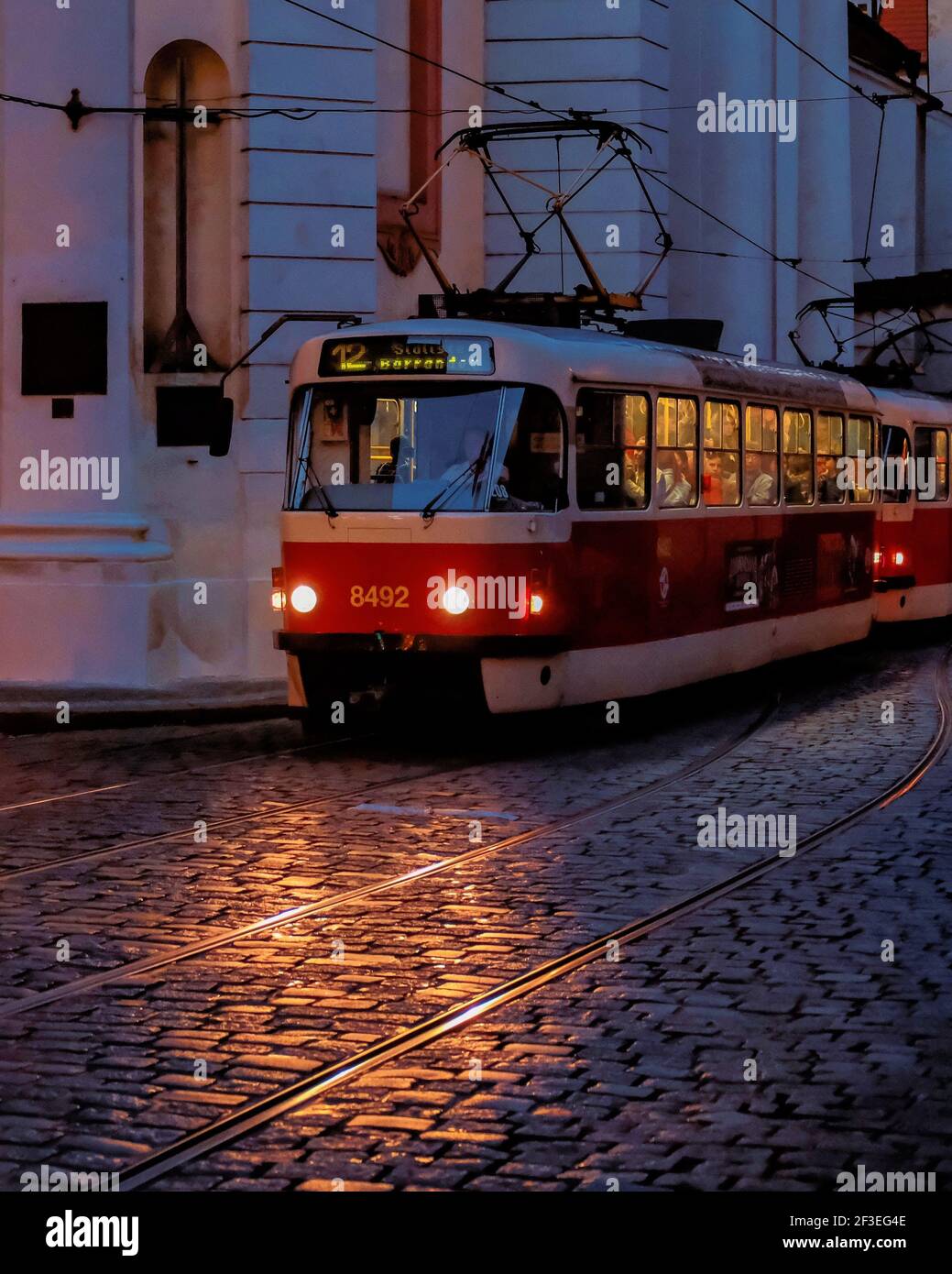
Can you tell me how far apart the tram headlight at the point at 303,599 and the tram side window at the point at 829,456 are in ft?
22.8

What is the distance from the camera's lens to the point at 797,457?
19375mm

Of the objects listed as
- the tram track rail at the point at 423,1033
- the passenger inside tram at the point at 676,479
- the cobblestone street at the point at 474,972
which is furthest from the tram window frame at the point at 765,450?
the tram track rail at the point at 423,1033

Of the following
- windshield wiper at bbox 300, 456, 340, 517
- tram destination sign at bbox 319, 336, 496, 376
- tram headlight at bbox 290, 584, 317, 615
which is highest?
tram destination sign at bbox 319, 336, 496, 376

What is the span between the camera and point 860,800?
39.8ft

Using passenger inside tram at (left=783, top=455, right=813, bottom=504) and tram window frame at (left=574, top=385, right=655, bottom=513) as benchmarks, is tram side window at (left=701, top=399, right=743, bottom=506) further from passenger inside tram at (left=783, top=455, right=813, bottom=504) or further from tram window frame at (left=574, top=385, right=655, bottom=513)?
passenger inside tram at (left=783, top=455, right=813, bottom=504)

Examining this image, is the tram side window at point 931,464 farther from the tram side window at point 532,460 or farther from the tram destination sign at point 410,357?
the tram destination sign at point 410,357

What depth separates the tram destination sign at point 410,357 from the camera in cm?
1423

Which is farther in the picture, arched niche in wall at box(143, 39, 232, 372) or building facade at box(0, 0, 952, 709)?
arched niche in wall at box(143, 39, 232, 372)

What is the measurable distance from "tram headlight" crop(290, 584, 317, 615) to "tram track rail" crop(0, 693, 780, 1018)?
1749 mm

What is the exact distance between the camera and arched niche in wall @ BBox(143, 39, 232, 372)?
19953 millimetres

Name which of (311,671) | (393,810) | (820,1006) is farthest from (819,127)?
(820,1006)

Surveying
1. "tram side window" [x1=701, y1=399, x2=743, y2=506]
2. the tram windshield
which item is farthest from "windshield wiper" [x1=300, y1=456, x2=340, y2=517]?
"tram side window" [x1=701, y1=399, x2=743, y2=506]

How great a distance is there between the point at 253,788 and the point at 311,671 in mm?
2027

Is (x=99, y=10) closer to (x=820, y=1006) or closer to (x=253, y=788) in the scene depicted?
(x=253, y=788)
